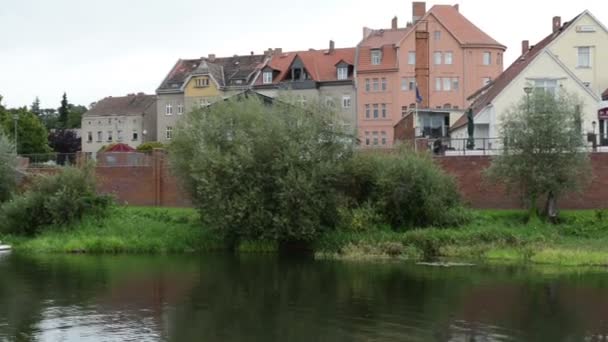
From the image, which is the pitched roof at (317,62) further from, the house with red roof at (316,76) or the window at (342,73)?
the window at (342,73)

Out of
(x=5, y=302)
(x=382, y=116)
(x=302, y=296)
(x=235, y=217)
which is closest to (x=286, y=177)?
(x=235, y=217)

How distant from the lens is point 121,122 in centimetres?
10025

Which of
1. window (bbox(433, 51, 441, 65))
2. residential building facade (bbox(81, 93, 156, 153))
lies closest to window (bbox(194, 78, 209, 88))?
residential building facade (bbox(81, 93, 156, 153))

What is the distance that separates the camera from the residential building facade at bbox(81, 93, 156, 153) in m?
99.2

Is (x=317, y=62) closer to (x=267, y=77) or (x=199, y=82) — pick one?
(x=267, y=77)

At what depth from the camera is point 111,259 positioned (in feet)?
135

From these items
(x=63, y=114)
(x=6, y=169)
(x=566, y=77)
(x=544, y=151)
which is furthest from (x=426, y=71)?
(x=63, y=114)

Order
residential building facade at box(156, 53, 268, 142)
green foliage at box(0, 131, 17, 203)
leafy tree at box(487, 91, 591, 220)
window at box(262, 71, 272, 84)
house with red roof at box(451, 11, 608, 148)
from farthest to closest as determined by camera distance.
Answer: residential building facade at box(156, 53, 268, 142)
window at box(262, 71, 272, 84)
house with red roof at box(451, 11, 608, 148)
green foliage at box(0, 131, 17, 203)
leafy tree at box(487, 91, 591, 220)

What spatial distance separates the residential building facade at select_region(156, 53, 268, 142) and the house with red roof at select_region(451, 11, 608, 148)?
34.2 m

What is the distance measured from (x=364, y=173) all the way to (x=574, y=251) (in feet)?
36.0

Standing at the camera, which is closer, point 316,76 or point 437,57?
point 437,57

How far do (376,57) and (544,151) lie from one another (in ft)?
145

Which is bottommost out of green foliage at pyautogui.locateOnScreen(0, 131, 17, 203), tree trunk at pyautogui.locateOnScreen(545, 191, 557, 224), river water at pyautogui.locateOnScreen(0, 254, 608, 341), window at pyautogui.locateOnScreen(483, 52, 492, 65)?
river water at pyautogui.locateOnScreen(0, 254, 608, 341)

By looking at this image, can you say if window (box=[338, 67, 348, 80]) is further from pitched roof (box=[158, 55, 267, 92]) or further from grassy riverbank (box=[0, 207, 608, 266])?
grassy riverbank (box=[0, 207, 608, 266])
